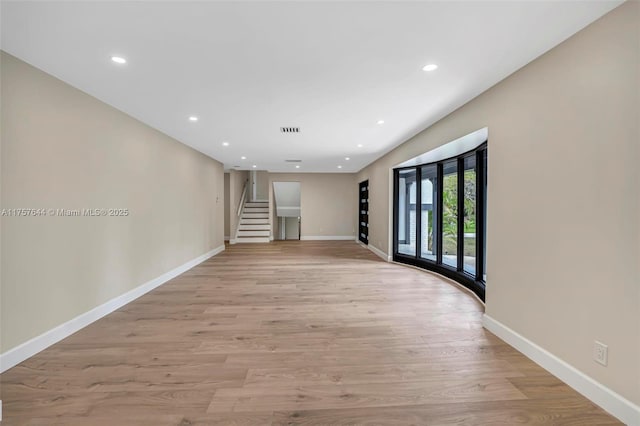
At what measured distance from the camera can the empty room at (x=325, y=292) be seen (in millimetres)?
1697

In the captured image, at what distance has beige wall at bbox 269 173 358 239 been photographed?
401 inches

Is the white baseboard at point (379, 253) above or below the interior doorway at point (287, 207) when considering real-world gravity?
below

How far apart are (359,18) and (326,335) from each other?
268 cm

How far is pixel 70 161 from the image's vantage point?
2744 mm

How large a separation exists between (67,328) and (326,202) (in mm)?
8160

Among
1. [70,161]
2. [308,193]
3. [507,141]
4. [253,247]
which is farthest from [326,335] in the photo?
[308,193]

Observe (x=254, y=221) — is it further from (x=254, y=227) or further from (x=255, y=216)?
(x=254, y=227)

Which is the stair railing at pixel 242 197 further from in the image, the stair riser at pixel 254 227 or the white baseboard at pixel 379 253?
the white baseboard at pixel 379 253

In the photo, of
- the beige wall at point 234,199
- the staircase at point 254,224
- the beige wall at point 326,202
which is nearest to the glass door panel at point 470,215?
the beige wall at point 326,202

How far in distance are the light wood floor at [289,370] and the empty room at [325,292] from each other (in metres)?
0.02

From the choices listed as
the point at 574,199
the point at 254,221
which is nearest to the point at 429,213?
the point at 574,199

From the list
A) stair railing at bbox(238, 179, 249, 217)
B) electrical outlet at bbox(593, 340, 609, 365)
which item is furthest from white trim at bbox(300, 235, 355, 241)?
electrical outlet at bbox(593, 340, 609, 365)

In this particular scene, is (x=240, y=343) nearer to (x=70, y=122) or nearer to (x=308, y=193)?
(x=70, y=122)

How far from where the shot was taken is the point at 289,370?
7.13 ft
